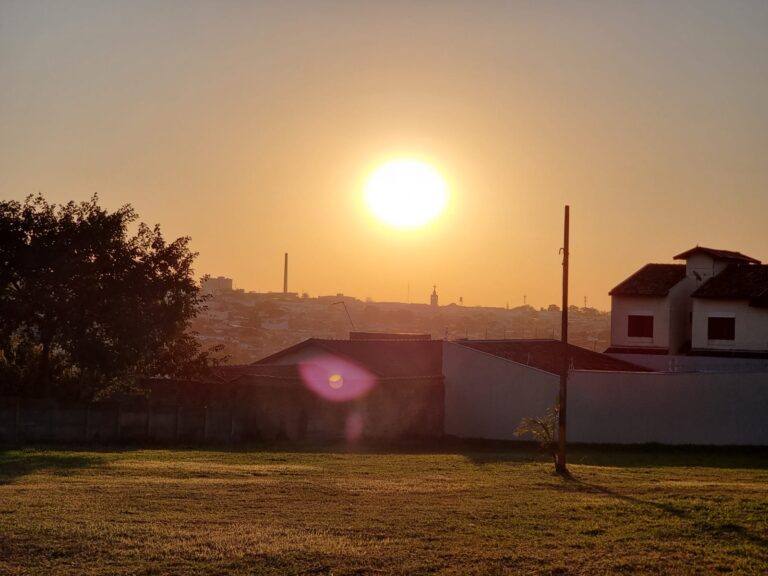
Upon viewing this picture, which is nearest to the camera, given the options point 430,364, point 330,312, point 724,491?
point 724,491

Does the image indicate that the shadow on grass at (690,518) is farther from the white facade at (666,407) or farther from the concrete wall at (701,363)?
the concrete wall at (701,363)

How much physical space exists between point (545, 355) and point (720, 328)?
1173 cm

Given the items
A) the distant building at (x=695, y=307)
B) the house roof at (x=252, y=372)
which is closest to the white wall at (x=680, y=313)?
the distant building at (x=695, y=307)

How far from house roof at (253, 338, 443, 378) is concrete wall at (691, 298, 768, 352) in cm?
1479

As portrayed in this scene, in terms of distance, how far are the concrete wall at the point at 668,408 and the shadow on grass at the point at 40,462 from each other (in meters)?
20.2

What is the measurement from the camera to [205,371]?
142 feet

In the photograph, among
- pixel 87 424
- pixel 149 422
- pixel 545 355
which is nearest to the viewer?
pixel 87 424

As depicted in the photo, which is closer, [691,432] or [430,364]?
[691,432]

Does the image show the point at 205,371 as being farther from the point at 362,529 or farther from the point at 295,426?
the point at 362,529

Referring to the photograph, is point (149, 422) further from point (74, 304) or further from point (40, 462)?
point (40, 462)

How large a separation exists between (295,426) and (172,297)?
6.94 m

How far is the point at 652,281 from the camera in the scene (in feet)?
205

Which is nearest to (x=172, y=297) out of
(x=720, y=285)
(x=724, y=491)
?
(x=724, y=491)

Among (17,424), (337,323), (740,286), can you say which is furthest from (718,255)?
(337,323)
